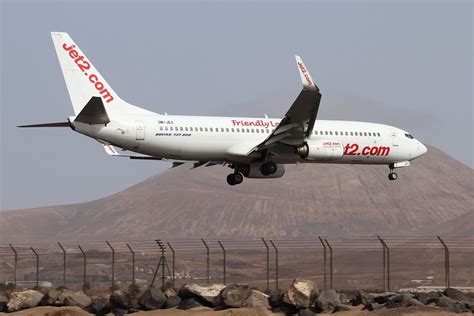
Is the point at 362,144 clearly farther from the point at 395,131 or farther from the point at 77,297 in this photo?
the point at 77,297

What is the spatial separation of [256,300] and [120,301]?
5.38 meters

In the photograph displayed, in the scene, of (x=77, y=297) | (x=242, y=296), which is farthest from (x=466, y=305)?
(x=77, y=297)

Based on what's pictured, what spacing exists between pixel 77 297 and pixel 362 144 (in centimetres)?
1978

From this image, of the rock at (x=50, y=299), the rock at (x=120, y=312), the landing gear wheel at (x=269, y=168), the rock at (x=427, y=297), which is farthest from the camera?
the landing gear wheel at (x=269, y=168)

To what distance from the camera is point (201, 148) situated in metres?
49.3

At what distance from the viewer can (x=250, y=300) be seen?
35.5 metres

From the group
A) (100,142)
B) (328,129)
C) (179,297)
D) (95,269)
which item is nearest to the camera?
(179,297)

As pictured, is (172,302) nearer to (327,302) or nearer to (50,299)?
(50,299)

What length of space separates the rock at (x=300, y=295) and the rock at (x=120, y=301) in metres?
6.18

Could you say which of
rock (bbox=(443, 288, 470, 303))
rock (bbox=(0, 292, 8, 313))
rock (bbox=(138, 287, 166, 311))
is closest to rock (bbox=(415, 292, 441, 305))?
rock (bbox=(443, 288, 470, 303))

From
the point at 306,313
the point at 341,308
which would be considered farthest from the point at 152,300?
the point at 341,308

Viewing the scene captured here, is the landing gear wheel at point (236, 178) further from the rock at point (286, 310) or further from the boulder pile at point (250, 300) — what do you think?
the rock at point (286, 310)

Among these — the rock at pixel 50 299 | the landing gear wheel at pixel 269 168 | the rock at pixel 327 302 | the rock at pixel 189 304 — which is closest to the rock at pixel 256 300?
the rock at pixel 327 302

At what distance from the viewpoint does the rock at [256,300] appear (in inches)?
1394
